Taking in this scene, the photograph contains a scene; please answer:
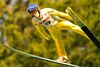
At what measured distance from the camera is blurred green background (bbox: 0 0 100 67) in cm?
3481

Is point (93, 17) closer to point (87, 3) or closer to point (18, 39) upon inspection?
point (87, 3)

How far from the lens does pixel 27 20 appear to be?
38938mm

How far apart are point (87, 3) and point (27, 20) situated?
5.29 metres

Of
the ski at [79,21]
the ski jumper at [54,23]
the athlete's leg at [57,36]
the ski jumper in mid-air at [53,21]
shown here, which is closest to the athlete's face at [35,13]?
the ski jumper in mid-air at [53,21]

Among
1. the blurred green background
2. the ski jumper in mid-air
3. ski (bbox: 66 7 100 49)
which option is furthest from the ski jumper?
the blurred green background

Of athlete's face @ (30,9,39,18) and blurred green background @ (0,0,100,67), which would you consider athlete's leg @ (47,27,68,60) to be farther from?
blurred green background @ (0,0,100,67)

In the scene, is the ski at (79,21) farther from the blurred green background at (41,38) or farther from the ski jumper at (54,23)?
the blurred green background at (41,38)

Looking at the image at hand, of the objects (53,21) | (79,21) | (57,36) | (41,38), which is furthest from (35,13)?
(41,38)

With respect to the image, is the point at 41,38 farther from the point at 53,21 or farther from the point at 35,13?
the point at 35,13

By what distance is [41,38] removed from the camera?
36.4m

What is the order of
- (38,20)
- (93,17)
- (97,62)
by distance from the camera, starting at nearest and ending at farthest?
(38,20) → (97,62) → (93,17)

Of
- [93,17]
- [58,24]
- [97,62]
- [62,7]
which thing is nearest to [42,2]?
[62,7]

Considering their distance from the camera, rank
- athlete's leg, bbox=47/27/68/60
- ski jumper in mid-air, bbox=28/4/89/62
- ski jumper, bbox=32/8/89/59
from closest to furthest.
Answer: ski jumper in mid-air, bbox=28/4/89/62 → ski jumper, bbox=32/8/89/59 → athlete's leg, bbox=47/27/68/60

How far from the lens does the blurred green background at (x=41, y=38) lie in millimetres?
34812
